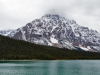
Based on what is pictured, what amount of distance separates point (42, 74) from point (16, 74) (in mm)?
13390

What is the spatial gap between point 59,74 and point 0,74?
2987cm

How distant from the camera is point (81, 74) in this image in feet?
366

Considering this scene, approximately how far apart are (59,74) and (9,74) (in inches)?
1008

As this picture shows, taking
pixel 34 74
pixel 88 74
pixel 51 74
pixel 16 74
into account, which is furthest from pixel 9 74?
pixel 88 74

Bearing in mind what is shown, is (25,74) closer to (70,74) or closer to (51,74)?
(51,74)

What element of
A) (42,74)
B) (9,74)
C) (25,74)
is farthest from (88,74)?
(9,74)

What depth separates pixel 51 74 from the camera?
4385 inches

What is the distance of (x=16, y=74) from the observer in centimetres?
11094

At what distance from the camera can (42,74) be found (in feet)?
362

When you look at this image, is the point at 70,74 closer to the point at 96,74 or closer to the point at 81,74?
the point at 81,74

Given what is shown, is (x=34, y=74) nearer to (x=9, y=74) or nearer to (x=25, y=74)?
(x=25, y=74)

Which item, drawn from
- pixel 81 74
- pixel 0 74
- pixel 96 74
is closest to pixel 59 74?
pixel 81 74

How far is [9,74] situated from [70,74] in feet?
103

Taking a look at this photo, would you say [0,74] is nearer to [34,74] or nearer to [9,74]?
[9,74]
